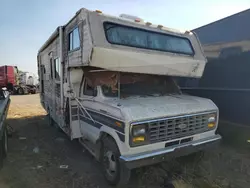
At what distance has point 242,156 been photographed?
4.84 m

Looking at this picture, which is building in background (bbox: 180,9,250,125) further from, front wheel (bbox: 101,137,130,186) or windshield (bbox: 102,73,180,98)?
front wheel (bbox: 101,137,130,186)

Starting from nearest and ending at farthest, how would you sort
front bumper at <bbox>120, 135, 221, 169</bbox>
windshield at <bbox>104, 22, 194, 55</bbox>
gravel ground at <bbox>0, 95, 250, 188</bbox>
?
1. front bumper at <bbox>120, 135, 221, 169</bbox>
2. gravel ground at <bbox>0, 95, 250, 188</bbox>
3. windshield at <bbox>104, 22, 194, 55</bbox>

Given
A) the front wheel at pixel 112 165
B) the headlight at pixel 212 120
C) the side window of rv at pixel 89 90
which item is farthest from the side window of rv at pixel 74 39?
the headlight at pixel 212 120

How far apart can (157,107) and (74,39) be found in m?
Answer: 2.37

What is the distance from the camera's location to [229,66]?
17.2 feet

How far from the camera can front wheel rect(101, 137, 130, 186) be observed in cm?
334

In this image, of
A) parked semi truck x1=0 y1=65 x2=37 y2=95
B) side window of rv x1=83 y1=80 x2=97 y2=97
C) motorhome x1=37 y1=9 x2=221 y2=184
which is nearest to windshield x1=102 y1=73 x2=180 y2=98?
motorhome x1=37 y1=9 x2=221 y2=184

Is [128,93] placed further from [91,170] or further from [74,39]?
[91,170]

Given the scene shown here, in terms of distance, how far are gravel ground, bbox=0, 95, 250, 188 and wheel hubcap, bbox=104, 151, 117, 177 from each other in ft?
0.98

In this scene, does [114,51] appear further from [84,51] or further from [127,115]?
[127,115]

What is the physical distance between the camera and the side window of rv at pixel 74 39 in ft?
13.6

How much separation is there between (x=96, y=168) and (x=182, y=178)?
5.90ft

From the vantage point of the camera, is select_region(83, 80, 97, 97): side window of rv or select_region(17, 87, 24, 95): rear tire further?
select_region(17, 87, 24, 95): rear tire

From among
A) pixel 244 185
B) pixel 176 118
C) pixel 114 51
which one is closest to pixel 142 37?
pixel 114 51
